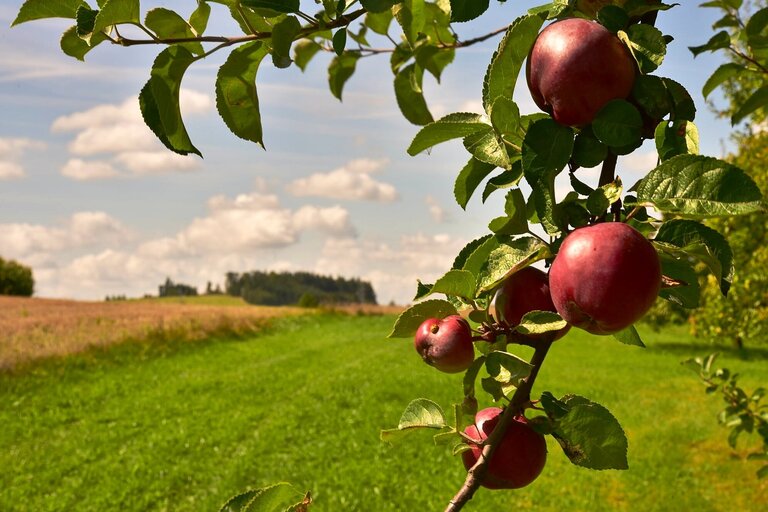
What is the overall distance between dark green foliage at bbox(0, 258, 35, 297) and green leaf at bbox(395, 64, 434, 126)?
32.2 m

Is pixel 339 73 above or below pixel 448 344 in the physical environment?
above

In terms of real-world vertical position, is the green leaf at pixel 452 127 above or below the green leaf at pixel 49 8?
below

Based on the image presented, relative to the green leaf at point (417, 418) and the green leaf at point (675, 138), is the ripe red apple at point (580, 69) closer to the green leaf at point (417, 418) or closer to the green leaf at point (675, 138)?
the green leaf at point (675, 138)

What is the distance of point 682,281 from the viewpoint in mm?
675

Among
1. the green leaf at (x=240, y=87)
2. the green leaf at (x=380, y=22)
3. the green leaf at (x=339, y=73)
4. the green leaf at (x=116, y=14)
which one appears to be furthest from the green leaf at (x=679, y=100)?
the green leaf at (x=339, y=73)

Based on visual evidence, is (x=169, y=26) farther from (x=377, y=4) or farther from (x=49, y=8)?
(x=377, y=4)

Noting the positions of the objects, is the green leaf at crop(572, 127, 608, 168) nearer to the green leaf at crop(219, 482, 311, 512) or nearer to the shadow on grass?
the green leaf at crop(219, 482, 311, 512)

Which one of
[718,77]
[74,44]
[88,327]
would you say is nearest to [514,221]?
[74,44]

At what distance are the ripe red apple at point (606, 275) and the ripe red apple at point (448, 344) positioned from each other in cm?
15

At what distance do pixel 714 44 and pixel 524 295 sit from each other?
43.4 inches

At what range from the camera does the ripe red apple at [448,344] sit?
2.25 feet

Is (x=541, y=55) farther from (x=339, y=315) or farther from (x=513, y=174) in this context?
(x=339, y=315)

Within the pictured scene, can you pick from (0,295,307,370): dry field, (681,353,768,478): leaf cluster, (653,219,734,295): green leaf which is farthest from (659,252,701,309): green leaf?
(0,295,307,370): dry field

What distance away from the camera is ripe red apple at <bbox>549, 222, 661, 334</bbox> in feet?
1.76
